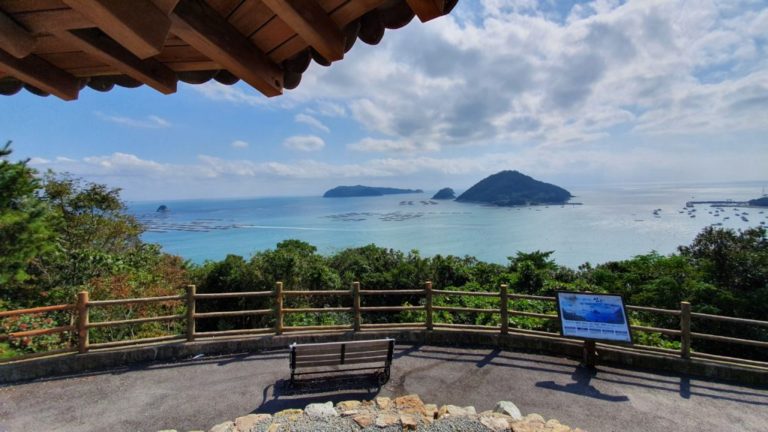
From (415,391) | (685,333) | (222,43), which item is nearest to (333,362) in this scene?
(415,391)

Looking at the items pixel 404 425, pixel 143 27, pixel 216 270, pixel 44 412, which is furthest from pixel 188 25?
pixel 216 270

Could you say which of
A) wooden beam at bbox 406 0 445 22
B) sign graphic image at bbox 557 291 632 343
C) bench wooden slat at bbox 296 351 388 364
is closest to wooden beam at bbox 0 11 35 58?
wooden beam at bbox 406 0 445 22

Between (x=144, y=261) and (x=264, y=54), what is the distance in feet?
52.4

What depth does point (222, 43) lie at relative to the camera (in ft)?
3.46

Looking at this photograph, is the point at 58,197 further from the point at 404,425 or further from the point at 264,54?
the point at 264,54

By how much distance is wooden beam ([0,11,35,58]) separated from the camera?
870mm

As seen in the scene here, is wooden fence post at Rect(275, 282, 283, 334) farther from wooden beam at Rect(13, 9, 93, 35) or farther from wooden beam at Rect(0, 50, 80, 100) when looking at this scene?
wooden beam at Rect(13, 9, 93, 35)

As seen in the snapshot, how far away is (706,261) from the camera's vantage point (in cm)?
1246

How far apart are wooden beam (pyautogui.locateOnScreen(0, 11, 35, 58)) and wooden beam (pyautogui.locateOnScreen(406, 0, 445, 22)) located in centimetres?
95

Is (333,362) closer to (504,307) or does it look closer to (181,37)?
(504,307)

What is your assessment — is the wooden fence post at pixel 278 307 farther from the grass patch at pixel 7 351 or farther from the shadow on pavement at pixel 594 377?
the grass patch at pixel 7 351

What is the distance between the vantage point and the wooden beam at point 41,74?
1.13 meters

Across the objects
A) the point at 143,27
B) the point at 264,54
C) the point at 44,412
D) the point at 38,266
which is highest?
the point at 264,54

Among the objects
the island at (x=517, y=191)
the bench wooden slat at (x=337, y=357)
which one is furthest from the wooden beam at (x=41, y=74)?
the island at (x=517, y=191)
